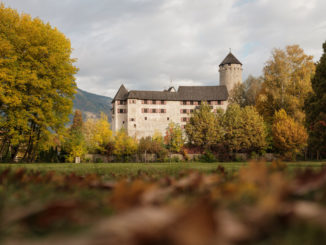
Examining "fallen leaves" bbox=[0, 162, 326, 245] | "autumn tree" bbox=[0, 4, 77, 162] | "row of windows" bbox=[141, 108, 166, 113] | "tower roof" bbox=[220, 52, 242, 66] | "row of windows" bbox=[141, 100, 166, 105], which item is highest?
"tower roof" bbox=[220, 52, 242, 66]

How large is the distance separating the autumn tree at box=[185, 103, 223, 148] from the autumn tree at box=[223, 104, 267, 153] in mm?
1209

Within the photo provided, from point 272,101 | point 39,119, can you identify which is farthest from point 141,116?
point 39,119

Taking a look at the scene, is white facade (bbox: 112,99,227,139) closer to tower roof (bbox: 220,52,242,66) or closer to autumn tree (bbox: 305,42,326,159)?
tower roof (bbox: 220,52,242,66)

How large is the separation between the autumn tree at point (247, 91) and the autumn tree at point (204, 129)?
57.0 feet

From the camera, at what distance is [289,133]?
3484 cm

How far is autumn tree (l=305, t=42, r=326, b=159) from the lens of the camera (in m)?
18.5

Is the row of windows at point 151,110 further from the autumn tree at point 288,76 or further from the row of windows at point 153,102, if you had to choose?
the autumn tree at point 288,76

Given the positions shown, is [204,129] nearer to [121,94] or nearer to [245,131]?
[245,131]

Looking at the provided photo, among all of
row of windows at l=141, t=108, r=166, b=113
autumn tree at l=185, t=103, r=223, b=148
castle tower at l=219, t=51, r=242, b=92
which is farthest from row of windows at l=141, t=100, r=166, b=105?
autumn tree at l=185, t=103, r=223, b=148

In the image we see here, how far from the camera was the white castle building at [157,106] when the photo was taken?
65.2m

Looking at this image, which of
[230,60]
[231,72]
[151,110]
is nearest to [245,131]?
[151,110]

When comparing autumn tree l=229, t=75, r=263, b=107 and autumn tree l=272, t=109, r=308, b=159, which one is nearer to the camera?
autumn tree l=272, t=109, r=308, b=159

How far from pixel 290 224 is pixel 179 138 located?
4308 cm

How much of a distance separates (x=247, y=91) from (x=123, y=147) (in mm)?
31926
